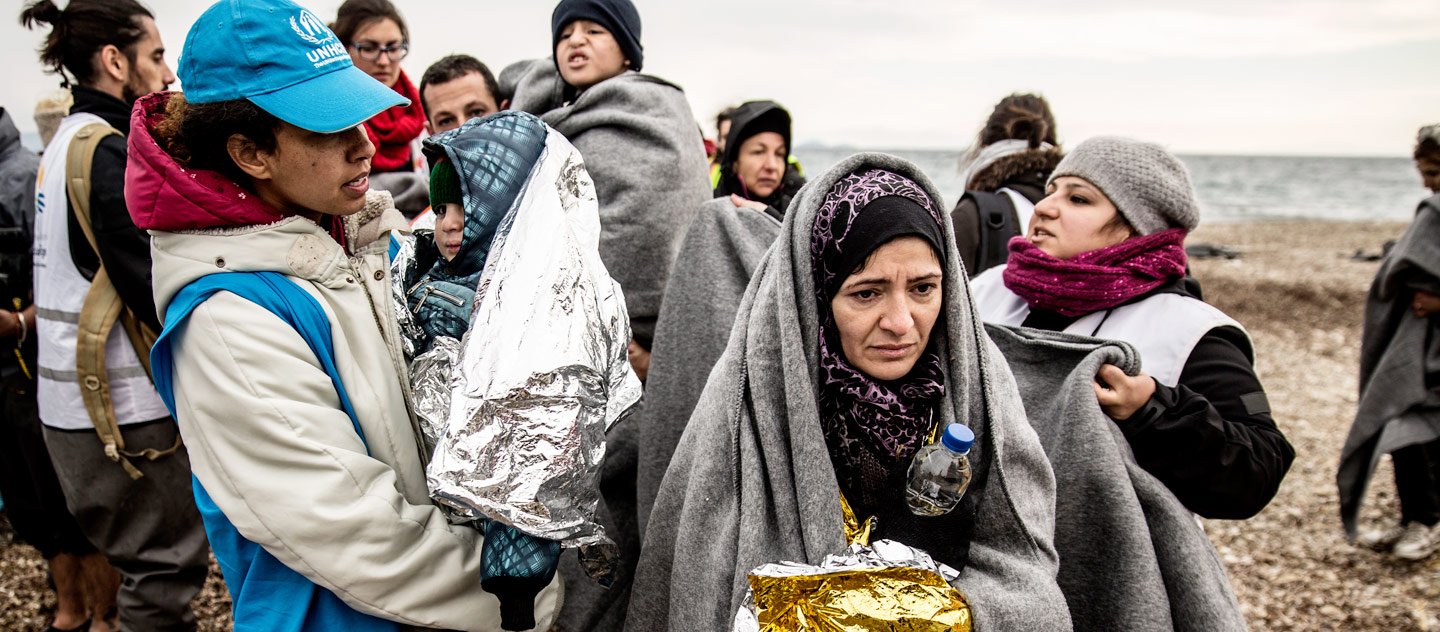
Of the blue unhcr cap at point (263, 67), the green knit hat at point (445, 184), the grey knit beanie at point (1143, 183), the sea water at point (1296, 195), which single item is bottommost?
the sea water at point (1296, 195)

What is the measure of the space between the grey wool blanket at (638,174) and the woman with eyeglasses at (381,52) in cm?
133

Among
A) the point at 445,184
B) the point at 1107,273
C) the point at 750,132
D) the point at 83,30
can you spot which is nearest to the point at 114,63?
the point at 83,30

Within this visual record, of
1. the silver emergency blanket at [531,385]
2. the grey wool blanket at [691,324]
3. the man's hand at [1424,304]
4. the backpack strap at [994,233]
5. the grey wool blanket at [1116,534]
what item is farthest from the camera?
the man's hand at [1424,304]

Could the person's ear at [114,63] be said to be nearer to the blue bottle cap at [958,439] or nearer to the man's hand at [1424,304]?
the blue bottle cap at [958,439]

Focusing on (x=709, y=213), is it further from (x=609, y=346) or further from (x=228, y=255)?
(x=228, y=255)

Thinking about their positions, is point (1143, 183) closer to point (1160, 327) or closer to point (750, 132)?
point (1160, 327)

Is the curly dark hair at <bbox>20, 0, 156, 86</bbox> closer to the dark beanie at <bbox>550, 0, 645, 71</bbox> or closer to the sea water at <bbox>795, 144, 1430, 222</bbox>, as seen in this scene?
the dark beanie at <bbox>550, 0, 645, 71</bbox>

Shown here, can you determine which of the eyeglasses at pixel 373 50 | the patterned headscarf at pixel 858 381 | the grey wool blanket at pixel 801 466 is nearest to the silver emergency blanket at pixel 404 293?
the grey wool blanket at pixel 801 466

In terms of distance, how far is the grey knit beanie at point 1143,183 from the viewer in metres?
2.46

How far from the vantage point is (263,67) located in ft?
5.42

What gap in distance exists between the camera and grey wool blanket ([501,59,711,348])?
279 cm

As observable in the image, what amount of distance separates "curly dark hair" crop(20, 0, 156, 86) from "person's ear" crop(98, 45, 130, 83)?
16mm

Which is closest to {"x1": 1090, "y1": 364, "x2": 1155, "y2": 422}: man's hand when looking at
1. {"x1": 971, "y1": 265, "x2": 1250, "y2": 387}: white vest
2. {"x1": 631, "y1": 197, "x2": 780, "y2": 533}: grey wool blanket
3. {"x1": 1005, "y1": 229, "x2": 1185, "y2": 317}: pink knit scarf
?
{"x1": 971, "y1": 265, "x2": 1250, "y2": 387}: white vest

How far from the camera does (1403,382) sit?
15.7ft
